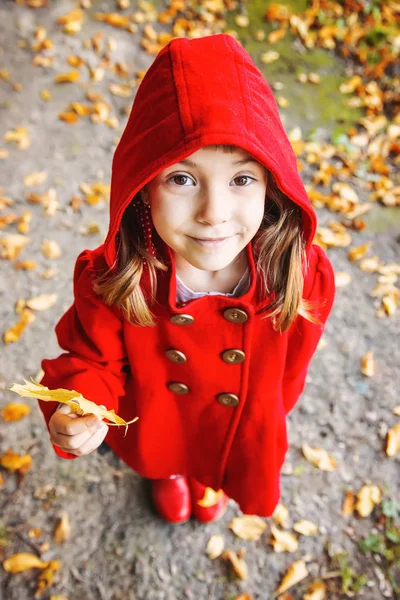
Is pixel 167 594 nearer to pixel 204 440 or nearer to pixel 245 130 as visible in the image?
pixel 204 440

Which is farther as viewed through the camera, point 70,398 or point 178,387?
point 178,387

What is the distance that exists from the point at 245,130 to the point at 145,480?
5.65ft

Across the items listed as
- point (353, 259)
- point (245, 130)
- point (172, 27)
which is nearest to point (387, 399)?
point (353, 259)

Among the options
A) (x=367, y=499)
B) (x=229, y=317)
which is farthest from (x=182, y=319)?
(x=367, y=499)

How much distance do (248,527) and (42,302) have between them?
146cm

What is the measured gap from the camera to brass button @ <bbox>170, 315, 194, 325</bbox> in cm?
137

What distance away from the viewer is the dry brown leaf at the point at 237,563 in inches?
83.7

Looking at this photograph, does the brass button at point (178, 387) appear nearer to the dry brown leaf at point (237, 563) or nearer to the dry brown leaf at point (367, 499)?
the dry brown leaf at point (237, 563)

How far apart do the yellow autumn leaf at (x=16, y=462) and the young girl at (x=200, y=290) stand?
0.62m

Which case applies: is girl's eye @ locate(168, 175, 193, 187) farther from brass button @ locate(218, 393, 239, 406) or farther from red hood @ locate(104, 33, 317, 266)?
brass button @ locate(218, 393, 239, 406)

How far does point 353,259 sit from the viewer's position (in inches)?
124

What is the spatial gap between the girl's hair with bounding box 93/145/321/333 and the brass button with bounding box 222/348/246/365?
0.41ft

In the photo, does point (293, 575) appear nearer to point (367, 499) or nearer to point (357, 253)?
point (367, 499)

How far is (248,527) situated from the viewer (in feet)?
7.33
